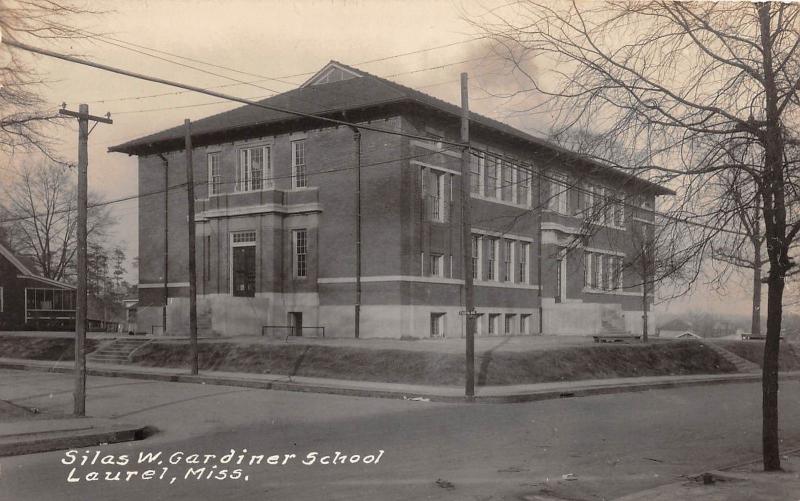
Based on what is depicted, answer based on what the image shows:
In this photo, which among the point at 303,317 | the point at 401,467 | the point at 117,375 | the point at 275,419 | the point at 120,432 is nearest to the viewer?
the point at 401,467

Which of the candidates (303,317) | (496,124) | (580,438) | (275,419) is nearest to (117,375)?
(303,317)

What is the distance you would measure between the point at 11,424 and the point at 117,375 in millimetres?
13106

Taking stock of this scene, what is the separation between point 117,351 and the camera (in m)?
30.1

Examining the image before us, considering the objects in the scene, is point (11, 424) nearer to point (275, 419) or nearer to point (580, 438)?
point (275, 419)

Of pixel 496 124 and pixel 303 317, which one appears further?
Answer: pixel 496 124

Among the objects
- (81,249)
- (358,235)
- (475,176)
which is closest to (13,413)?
(81,249)

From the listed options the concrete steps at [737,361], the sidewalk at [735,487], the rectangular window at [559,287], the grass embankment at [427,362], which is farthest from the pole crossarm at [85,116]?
the rectangular window at [559,287]

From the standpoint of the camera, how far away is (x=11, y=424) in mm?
12969

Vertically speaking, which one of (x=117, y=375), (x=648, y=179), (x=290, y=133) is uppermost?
(x=290, y=133)

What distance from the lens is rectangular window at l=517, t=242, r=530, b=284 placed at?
3750 cm

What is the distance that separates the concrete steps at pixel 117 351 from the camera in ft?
95.7

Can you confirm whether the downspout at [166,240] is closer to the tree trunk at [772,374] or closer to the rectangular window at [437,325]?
Result: the rectangular window at [437,325]

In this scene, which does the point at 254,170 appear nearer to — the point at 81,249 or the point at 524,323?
the point at 524,323

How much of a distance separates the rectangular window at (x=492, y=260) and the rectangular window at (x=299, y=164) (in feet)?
29.9
